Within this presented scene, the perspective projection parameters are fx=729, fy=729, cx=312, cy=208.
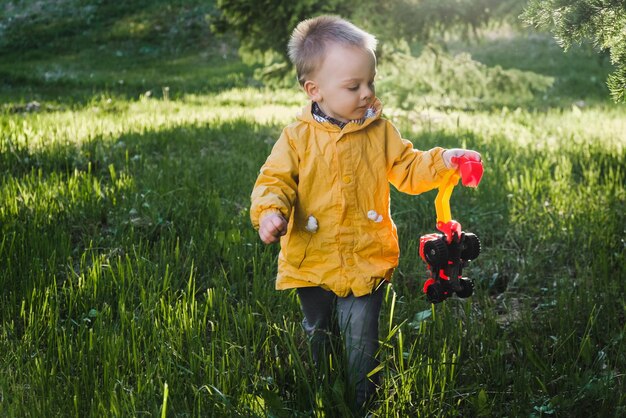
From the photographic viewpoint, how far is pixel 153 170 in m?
5.03

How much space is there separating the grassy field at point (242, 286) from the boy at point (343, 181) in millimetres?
158

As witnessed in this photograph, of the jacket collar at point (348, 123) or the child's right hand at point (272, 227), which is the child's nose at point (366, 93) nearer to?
the jacket collar at point (348, 123)

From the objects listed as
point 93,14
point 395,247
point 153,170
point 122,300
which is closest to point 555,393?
point 395,247

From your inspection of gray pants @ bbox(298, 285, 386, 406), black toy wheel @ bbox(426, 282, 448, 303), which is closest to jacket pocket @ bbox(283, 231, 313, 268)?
gray pants @ bbox(298, 285, 386, 406)

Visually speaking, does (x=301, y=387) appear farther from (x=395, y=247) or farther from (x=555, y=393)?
(x=555, y=393)

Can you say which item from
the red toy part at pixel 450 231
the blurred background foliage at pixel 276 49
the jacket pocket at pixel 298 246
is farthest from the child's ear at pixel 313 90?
the blurred background foliage at pixel 276 49

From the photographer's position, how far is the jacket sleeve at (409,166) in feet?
8.17

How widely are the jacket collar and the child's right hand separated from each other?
1.33 feet

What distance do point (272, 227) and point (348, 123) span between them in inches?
19.3

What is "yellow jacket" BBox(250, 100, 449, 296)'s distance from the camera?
8.15 feet

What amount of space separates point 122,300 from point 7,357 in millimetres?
528

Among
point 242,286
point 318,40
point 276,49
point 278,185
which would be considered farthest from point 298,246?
point 276,49

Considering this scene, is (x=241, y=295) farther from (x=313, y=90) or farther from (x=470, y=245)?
(x=470, y=245)

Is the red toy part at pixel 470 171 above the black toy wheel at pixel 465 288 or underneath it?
above
